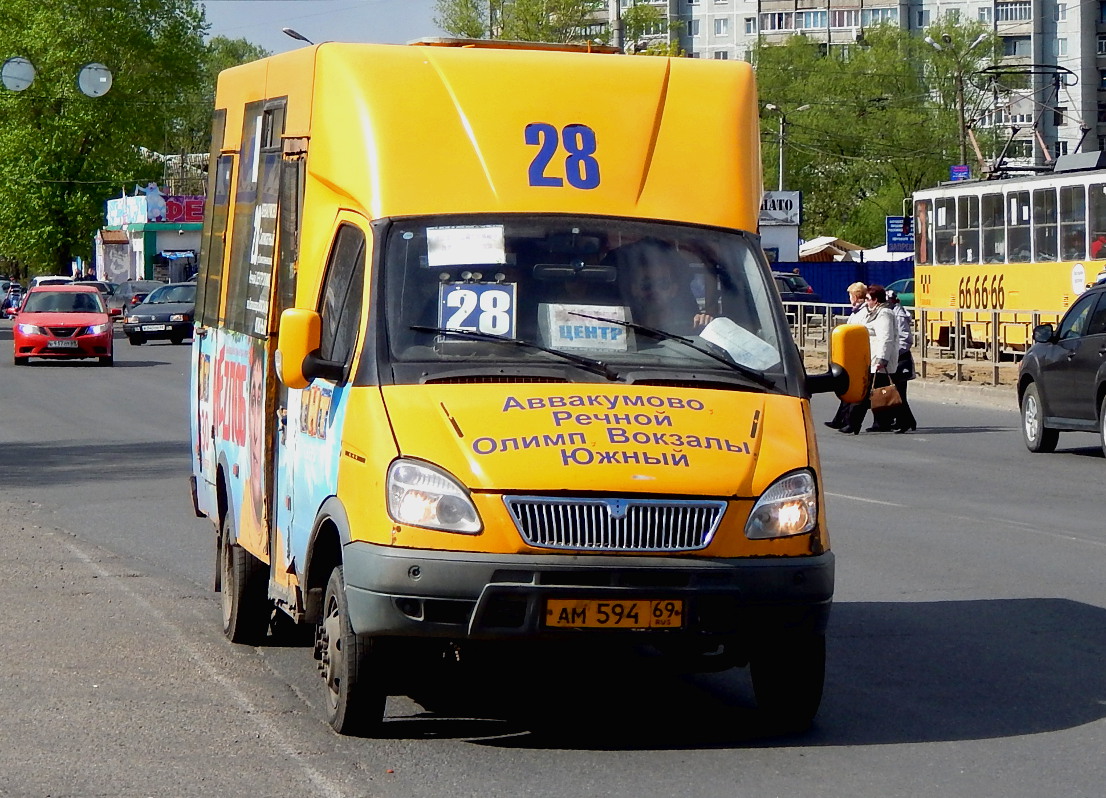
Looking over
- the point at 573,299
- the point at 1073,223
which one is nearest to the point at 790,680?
the point at 573,299

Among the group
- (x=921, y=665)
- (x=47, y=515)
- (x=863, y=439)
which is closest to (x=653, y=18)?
(x=863, y=439)

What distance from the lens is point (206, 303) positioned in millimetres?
10055

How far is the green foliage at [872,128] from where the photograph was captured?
105 m

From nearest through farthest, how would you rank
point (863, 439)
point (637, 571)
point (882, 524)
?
point (637, 571)
point (882, 524)
point (863, 439)

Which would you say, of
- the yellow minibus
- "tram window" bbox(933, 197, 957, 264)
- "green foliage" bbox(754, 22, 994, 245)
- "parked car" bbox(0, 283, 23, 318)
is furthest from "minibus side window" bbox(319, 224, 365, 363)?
"green foliage" bbox(754, 22, 994, 245)

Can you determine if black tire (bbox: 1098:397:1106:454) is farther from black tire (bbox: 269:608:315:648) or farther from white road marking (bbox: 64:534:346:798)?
black tire (bbox: 269:608:315:648)

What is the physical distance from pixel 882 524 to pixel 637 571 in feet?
25.2

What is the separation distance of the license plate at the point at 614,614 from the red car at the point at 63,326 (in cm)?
3323

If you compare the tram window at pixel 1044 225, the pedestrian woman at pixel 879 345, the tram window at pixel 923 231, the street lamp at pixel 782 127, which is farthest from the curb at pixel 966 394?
the street lamp at pixel 782 127

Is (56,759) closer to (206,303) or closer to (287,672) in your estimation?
(287,672)

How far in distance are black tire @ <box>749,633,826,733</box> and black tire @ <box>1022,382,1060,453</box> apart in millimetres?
13660

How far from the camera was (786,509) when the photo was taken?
6.49 meters

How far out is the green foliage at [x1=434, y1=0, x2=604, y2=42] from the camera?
68.3 meters

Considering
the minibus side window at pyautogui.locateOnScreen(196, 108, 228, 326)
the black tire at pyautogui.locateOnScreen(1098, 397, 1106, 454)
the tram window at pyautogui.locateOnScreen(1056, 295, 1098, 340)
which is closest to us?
the minibus side window at pyautogui.locateOnScreen(196, 108, 228, 326)
